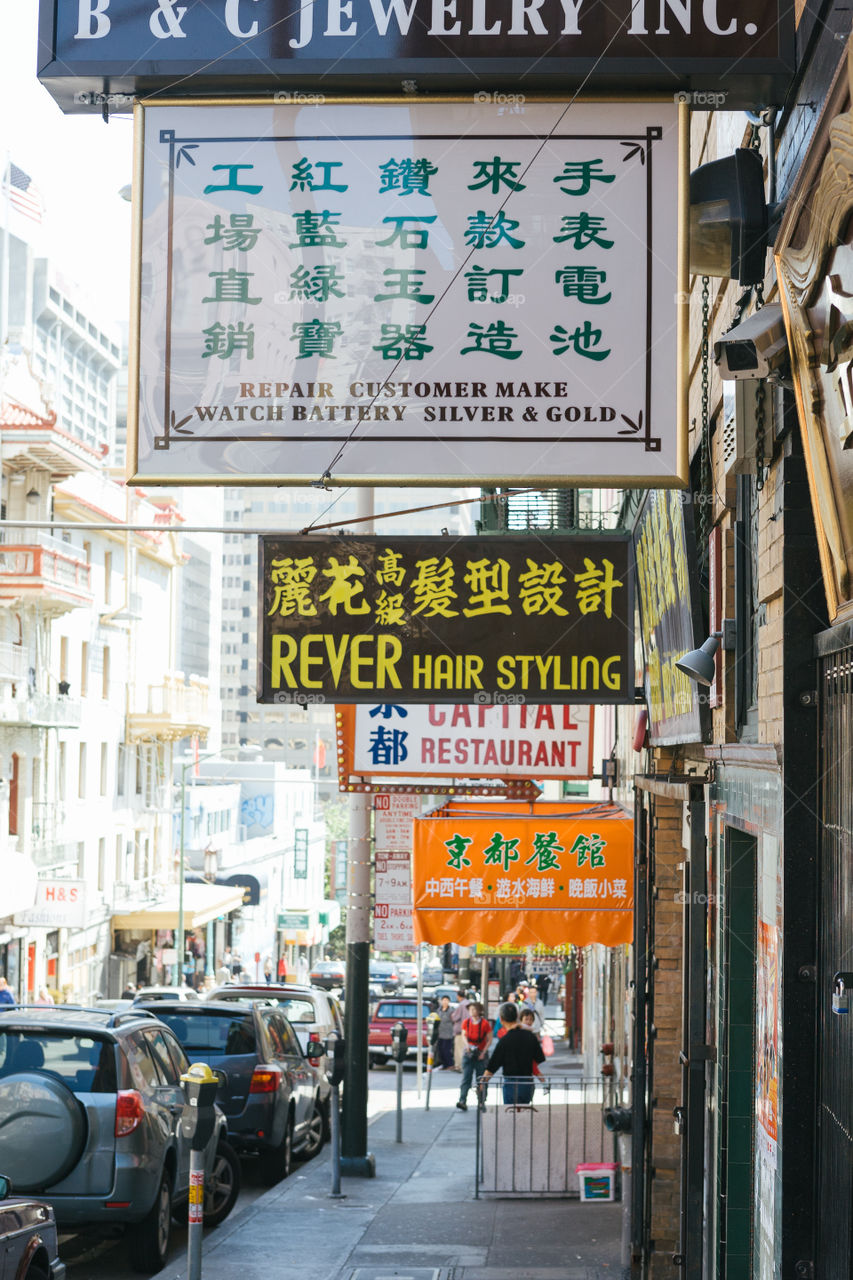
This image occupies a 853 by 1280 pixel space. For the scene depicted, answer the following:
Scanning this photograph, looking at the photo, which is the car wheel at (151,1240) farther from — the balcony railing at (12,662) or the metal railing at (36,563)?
the metal railing at (36,563)

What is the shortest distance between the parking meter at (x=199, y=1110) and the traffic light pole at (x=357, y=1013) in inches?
229

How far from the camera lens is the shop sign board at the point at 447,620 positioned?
836cm

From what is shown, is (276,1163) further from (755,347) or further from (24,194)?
(24,194)

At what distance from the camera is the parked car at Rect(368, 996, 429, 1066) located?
29719mm

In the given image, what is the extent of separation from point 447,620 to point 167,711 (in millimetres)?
41600

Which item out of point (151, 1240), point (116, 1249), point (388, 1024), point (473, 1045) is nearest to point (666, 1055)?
point (151, 1240)

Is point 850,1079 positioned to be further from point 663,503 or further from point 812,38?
point 663,503

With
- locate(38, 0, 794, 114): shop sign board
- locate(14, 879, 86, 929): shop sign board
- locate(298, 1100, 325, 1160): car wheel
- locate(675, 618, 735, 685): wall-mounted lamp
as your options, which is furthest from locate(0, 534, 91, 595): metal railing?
locate(38, 0, 794, 114): shop sign board

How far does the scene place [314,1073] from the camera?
56.1 ft

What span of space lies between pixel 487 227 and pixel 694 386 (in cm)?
269

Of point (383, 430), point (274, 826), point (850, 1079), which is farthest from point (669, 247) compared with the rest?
point (274, 826)

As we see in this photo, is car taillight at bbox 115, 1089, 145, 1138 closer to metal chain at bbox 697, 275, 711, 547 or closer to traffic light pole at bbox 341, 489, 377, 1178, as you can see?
metal chain at bbox 697, 275, 711, 547

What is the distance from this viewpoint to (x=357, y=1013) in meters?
15.4

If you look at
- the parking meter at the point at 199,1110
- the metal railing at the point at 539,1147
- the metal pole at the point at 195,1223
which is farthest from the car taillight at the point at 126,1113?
the metal railing at the point at 539,1147
